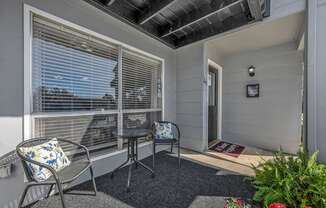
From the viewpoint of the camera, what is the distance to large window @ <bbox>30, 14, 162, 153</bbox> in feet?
6.33

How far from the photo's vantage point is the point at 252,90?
4.16 m

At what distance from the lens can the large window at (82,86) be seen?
1.93 m

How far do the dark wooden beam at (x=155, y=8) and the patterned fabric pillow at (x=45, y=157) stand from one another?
2.27m

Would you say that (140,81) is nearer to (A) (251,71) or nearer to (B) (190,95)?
(B) (190,95)

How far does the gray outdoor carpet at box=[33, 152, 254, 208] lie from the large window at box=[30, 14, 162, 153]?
0.72 m

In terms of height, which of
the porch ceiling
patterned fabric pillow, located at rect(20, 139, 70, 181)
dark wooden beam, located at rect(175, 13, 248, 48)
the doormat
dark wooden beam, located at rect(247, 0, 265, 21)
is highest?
dark wooden beam, located at rect(175, 13, 248, 48)

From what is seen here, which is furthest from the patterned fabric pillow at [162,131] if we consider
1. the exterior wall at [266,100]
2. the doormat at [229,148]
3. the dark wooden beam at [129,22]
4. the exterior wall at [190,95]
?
the exterior wall at [266,100]

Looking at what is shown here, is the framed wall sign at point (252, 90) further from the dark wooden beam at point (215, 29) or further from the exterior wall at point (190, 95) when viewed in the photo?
the dark wooden beam at point (215, 29)

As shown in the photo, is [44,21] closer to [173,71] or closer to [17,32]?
[17,32]

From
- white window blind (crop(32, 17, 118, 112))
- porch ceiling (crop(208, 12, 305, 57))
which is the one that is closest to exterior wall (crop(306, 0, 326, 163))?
porch ceiling (crop(208, 12, 305, 57))

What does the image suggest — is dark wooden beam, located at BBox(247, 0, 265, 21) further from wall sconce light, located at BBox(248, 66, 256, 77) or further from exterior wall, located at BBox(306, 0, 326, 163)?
wall sconce light, located at BBox(248, 66, 256, 77)

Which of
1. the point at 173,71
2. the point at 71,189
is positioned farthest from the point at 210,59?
the point at 71,189

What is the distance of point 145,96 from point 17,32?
7.18ft

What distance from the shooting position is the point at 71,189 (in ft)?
6.84
